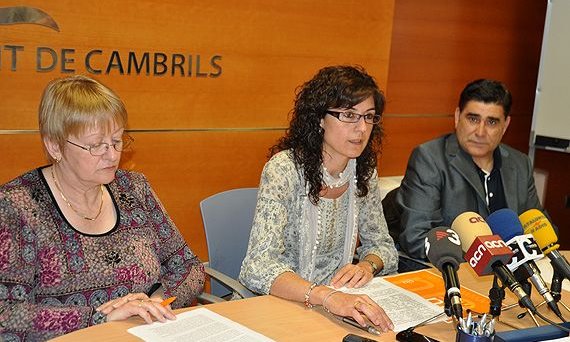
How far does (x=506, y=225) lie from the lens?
2.24 meters

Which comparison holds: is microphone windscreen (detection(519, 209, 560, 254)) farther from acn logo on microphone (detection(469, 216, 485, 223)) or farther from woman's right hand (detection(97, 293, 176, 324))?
woman's right hand (detection(97, 293, 176, 324))

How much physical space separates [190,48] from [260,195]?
1.22m

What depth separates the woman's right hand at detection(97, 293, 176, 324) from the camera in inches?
83.7

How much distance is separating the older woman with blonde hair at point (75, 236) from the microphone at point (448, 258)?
2.63 ft

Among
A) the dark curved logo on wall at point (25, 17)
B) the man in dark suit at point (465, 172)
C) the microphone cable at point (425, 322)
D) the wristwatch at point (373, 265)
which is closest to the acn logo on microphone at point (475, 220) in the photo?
the microphone cable at point (425, 322)

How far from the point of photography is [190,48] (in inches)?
144

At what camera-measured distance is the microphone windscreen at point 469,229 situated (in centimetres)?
217

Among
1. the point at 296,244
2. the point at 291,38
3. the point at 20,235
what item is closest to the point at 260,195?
the point at 296,244

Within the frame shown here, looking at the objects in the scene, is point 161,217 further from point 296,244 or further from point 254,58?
point 254,58

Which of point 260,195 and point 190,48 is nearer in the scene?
point 260,195

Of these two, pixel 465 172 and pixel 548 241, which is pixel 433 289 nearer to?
pixel 548 241

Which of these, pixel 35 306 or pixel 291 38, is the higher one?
pixel 291 38

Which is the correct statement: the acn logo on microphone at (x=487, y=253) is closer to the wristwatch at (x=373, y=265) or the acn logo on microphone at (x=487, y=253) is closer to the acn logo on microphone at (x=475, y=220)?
the acn logo on microphone at (x=475, y=220)

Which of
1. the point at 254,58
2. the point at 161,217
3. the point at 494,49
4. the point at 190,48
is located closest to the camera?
the point at 161,217
